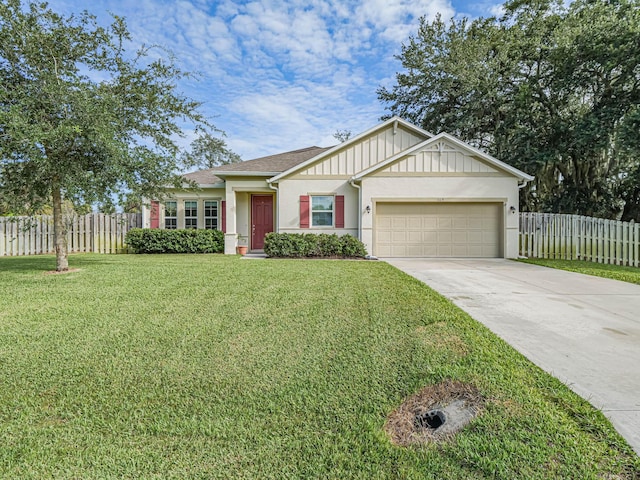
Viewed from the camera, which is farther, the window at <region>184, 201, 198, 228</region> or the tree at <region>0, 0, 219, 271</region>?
the window at <region>184, 201, 198, 228</region>

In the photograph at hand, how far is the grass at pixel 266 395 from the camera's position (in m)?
1.97

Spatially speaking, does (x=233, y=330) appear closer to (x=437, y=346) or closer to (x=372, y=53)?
(x=437, y=346)

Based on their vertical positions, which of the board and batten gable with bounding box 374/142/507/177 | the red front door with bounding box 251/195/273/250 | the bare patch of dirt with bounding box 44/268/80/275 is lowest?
the bare patch of dirt with bounding box 44/268/80/275

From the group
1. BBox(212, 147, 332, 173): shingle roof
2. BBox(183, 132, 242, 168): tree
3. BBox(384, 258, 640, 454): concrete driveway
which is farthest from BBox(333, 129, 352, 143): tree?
BBox(384, 258, 640, 454): concrete driveway

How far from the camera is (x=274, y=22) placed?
11258 millimetres

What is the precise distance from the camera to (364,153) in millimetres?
13711

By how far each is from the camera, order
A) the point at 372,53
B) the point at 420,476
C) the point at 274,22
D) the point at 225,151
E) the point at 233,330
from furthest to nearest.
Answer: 1. the point at 225,151
2. the point at 372,53
3. the point at 274,22
4. the point at 233,330
5. the point at 420,476

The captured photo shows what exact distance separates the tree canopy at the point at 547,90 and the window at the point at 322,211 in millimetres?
8495

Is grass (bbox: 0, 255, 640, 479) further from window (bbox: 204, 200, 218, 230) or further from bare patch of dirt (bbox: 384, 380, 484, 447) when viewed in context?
window (bbox: 204, 200, 218, 230)

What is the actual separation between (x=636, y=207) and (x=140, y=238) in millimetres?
21527

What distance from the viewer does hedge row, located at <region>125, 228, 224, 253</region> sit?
13.5m

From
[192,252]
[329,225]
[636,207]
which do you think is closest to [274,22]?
[329,225]

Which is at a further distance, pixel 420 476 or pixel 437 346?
pixel 437 346

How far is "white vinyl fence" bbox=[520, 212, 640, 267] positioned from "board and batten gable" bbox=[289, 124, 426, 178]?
5.60 m
